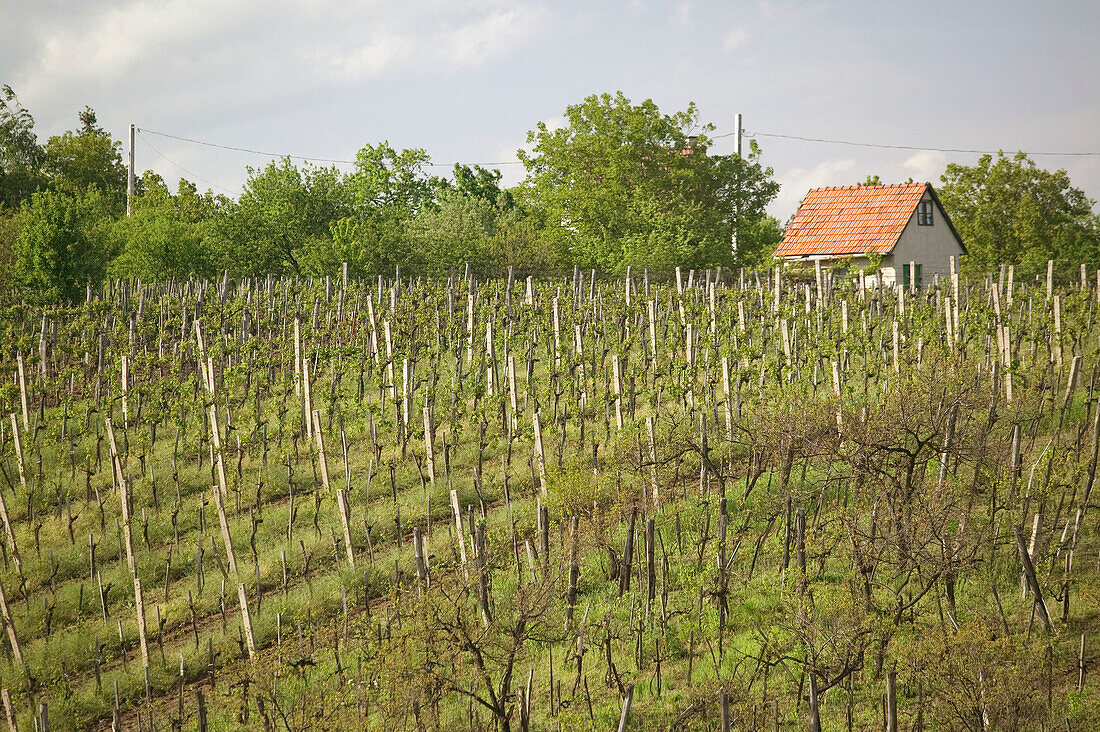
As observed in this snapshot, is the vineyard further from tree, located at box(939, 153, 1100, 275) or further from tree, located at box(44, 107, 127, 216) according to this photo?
tree, located at box(44, 107, 127, 216)

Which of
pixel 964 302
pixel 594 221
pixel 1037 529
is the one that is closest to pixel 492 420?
pixel 1037 529

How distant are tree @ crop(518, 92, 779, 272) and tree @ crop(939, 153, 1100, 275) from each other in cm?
856

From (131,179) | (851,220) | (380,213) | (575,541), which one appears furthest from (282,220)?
(575,541)

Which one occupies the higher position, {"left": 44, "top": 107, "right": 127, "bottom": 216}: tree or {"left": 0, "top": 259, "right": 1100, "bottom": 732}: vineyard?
{"left": 44, "top": 107, "right": 127, "bottom": 216}: tree

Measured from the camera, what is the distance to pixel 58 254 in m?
24.5

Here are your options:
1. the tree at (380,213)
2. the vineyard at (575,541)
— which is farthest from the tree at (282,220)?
the vineyard at (575,541)

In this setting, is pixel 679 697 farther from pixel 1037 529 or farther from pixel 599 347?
pixel 599 347

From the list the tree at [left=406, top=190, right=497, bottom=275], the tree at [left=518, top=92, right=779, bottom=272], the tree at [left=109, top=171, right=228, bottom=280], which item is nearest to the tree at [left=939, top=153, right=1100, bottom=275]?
the tree at [left=518, top=92, right=779, bottom=272]

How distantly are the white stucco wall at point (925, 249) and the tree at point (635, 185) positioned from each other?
598 cm

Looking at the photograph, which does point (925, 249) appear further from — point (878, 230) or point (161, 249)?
point (161, 249)

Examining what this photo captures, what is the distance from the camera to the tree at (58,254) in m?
24.4

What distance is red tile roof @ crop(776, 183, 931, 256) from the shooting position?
34.7m

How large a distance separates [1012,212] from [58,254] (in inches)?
1431

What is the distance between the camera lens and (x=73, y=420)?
16.2m
